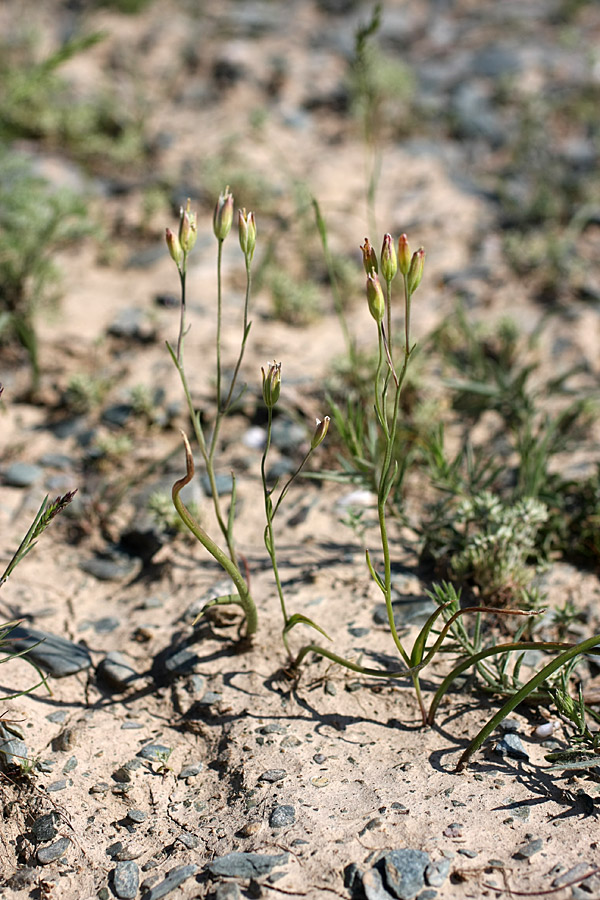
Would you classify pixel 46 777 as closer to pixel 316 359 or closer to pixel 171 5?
pixel 316 359

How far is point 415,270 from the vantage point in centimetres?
182

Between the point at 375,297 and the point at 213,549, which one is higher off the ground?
the point at 375,297

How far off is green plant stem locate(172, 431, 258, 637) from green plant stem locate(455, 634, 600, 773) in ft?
2.45

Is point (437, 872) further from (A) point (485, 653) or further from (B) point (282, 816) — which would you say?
(A) point (485, 653)

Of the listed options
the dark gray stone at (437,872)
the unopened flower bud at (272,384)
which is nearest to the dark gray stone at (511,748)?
the dark gray stone at (437,872)

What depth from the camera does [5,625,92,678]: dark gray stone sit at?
2.48m

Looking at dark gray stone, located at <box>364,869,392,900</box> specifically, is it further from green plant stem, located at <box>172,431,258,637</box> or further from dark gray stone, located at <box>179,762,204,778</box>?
green plant stem, located at <box>172,431,258,637</box>

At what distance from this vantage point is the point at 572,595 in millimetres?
2721

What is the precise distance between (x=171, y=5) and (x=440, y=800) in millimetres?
7353

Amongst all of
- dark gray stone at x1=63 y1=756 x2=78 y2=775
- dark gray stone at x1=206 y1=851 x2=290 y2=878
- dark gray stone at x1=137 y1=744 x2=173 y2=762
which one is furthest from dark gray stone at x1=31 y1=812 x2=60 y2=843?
dark gray stone at x1=206 y1=851 x2=290 y2=878

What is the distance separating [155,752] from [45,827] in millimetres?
346

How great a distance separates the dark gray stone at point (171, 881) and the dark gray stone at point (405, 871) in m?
0.47

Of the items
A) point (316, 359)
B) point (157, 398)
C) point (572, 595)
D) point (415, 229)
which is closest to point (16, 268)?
point (157, 398)

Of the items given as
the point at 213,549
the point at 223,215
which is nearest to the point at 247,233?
the point at 223,215
